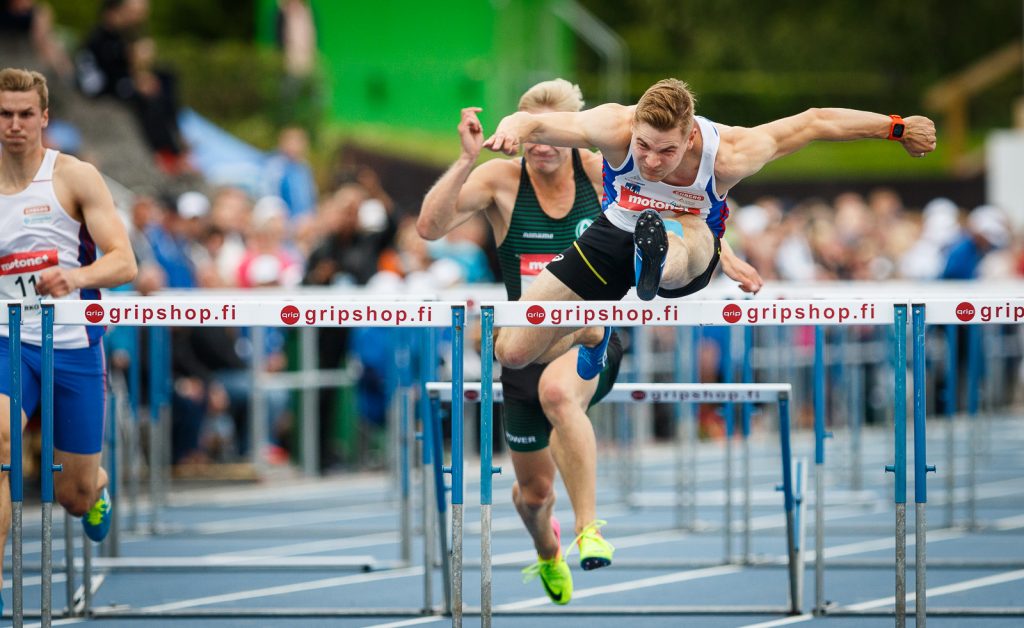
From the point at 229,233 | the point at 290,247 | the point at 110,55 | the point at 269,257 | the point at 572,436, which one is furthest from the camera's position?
the point at 110,55

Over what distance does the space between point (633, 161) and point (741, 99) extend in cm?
1988

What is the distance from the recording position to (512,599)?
7.75 m

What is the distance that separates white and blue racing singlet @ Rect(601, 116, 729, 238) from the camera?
5848 millimetres

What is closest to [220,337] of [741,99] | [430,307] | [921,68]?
[430,307]

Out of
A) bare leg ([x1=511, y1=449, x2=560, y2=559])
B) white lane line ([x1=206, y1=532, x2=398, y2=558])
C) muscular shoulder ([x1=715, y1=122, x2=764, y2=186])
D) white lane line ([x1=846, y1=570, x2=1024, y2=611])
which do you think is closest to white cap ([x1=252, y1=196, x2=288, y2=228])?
white lane line ([x1=206, y1=532, x2=398, y2=558])

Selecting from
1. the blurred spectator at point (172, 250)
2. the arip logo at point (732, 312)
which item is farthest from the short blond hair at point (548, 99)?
the blurred spectator at point (172, 250)

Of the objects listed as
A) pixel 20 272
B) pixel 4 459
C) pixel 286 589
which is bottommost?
pixel 286 589

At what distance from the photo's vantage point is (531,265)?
6891mm

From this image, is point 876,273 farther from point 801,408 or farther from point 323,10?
point 323,10

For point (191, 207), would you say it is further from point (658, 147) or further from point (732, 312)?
point (732, 312)

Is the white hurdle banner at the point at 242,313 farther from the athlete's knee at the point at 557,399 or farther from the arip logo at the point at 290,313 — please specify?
the athlete's knee at the point at 557,399

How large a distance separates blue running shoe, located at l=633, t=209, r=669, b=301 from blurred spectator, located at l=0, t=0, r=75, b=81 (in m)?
11.5

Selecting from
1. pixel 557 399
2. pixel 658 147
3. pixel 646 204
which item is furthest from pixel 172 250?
pixel 658 147

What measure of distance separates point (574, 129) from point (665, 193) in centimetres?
57
